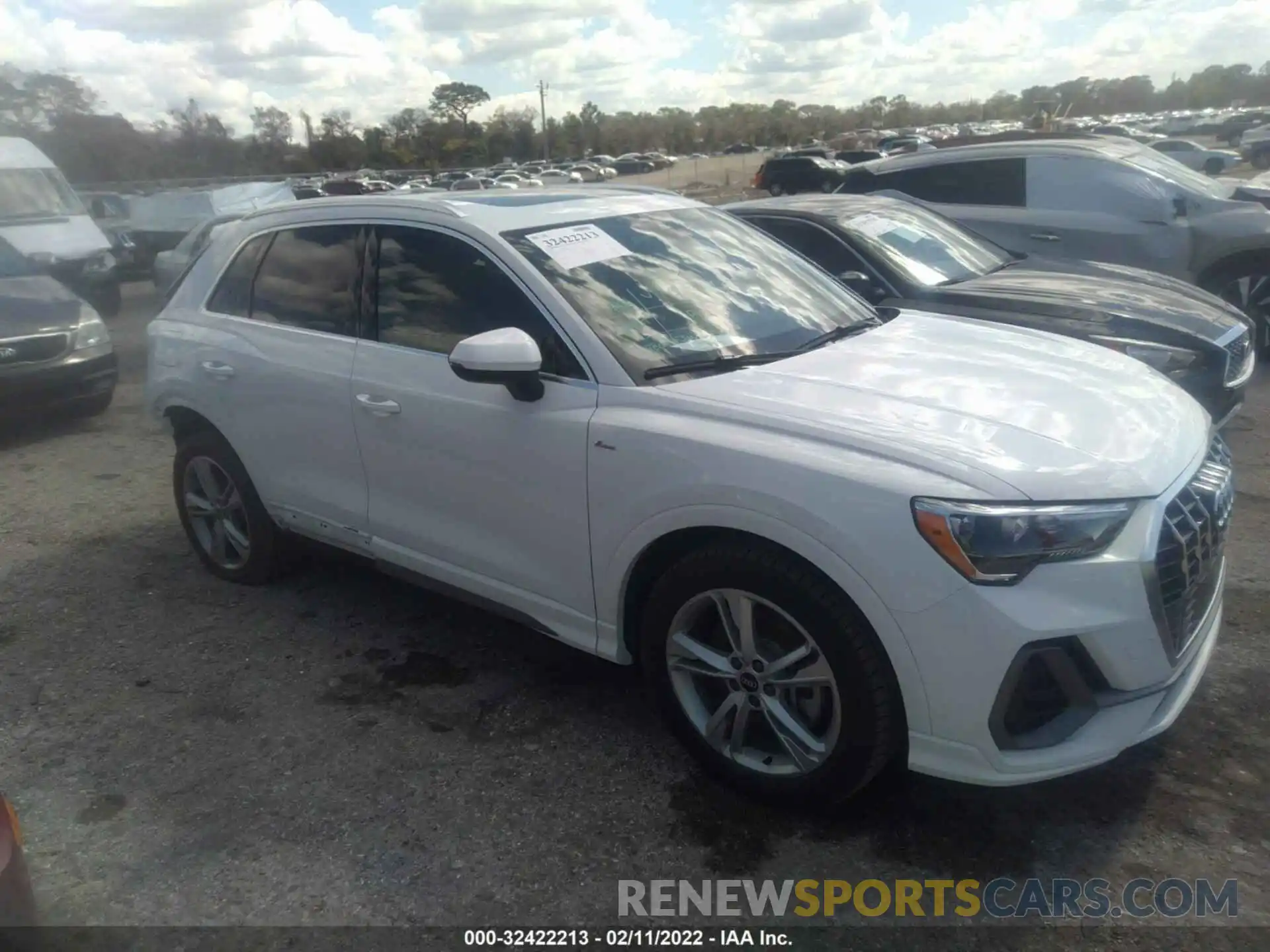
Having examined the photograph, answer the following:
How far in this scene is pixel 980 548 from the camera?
7.91 feet

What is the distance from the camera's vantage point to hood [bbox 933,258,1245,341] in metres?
5.52

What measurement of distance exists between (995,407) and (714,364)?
852 mm

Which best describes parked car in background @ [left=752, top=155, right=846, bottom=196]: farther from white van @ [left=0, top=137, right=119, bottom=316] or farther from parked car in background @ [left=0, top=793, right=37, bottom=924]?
parked car in background @ [left=0, top=793, right=37, bottom=924]

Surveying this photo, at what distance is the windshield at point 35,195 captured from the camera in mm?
13336

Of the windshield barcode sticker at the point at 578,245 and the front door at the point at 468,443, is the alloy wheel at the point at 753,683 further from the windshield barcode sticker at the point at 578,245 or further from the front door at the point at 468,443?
the windshield barcode sticker at the point at 578,245

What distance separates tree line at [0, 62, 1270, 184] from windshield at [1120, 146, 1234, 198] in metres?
22.6

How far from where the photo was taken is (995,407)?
2865 millimetres

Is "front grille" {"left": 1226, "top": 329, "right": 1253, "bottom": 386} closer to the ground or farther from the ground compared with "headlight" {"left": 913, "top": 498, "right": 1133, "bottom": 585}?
closer to the ground

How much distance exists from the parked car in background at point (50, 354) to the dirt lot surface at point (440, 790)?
12.0 ft

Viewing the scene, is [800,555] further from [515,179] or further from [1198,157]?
[515,179]

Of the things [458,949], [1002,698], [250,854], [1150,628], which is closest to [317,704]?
[250,854]

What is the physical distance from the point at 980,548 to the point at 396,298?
2.34m

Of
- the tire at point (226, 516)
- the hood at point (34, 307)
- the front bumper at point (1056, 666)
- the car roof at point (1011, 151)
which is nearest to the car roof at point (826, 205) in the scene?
the car roof at point (1011, 151)

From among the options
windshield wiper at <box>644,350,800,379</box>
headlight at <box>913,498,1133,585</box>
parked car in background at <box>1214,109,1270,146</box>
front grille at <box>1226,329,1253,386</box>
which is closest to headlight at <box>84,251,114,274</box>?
windshield wiper at <box>644,350,800,379</box>
